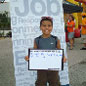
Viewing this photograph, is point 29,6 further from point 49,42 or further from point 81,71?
point 81,71

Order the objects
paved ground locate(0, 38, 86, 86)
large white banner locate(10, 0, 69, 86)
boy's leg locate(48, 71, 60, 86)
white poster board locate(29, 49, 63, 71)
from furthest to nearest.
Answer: paved ground locate(0, 38, 86, 86) → large white banner locate(10, 0, 69, 86) → boy's leg locate(48, 71, 60, 86) → white poster board locate(29, 49, 63, 71)

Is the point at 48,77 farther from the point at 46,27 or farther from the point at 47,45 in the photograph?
the point at 46,27

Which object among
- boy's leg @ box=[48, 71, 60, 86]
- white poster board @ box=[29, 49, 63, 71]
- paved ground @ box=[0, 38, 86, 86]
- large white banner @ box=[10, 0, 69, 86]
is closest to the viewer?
white poster board @ box=[29, 49, 63, 71]

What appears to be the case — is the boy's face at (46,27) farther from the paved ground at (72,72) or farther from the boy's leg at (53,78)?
the paved ground at (72,72)

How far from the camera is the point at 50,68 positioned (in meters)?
4.15

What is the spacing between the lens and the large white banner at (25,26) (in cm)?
467

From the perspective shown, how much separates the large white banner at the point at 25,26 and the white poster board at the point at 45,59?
0.58 meters

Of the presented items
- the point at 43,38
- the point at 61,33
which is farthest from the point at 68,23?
the point at 43,38

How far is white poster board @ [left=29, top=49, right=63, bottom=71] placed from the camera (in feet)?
13.6

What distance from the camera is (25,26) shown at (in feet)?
15.7

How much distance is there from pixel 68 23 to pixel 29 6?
26.5 feet

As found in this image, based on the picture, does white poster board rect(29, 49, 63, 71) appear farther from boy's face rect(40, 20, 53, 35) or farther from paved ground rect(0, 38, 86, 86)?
paved ground rect(0, 38, 86, 86)

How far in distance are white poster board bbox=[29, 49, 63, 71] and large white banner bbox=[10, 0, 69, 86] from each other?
58 cm

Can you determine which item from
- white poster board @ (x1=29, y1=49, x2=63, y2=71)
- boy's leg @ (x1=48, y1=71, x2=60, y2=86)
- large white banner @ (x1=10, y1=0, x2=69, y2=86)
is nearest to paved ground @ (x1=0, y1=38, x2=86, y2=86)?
large white banner @ (x1=10, y1=0, x2=69, y2=86)
